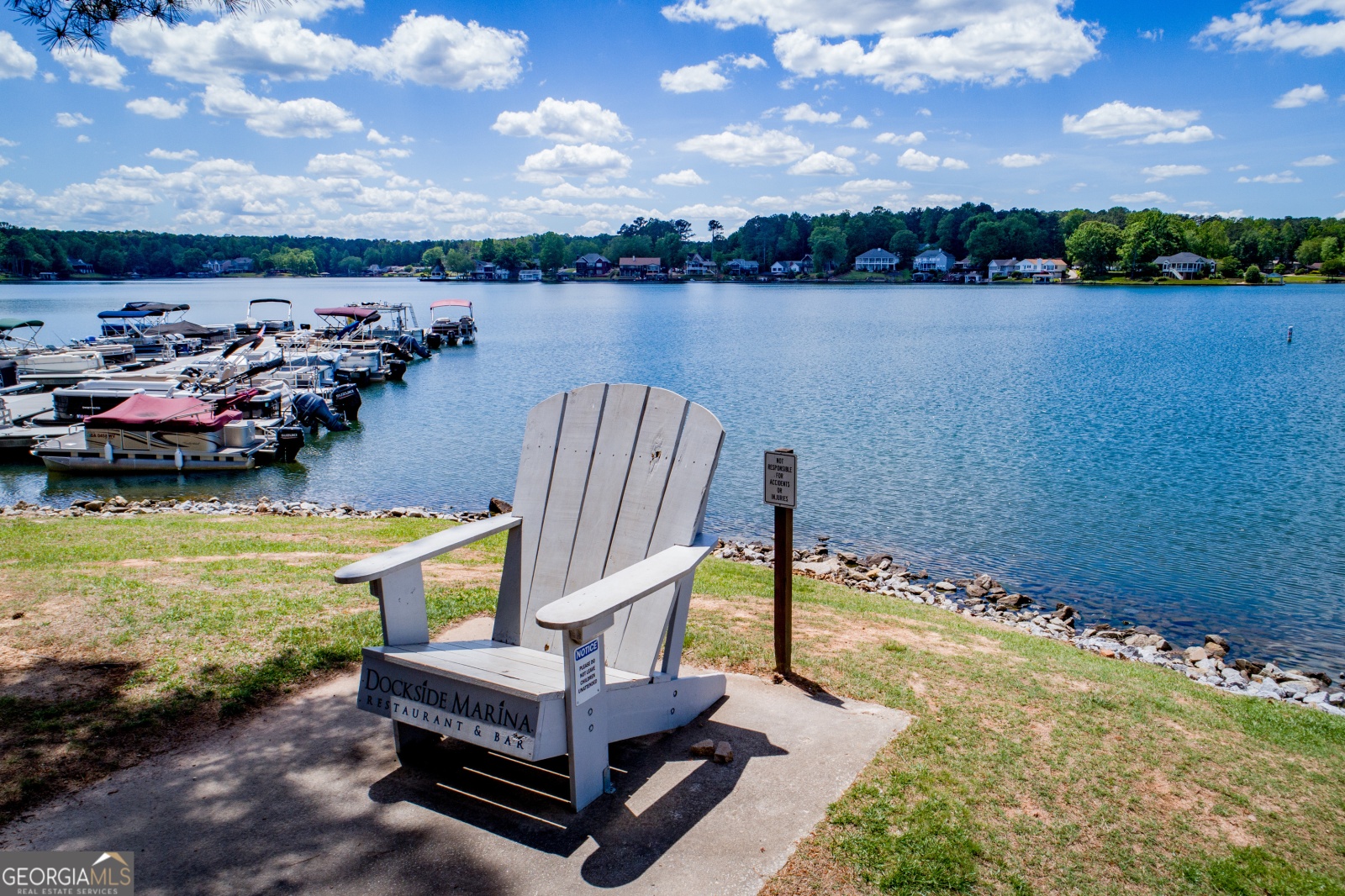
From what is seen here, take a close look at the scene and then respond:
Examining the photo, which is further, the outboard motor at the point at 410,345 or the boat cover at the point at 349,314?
the outboard motor at the point at 410,345

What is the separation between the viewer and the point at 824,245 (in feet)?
471

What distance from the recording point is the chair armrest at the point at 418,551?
11.0ft

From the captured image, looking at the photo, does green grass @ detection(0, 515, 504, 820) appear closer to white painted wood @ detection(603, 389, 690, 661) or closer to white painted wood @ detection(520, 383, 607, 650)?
white painted wood @ detection(520, 383, 607, 650)

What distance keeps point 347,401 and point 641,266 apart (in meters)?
139

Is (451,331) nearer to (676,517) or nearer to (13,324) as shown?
(13,324)

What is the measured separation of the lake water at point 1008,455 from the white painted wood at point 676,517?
806cm

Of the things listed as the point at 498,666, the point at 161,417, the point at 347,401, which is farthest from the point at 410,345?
the point at 498,666

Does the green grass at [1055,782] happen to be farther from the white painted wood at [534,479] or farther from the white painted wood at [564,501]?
the white painted wood at [534,479]

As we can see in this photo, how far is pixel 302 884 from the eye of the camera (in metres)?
2.80

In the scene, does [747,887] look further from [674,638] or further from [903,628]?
[903,628]

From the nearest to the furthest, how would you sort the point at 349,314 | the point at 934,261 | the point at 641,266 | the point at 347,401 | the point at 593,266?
the point at 347,401 < the point at 349,314 < the point at 934,261 < the point at 641,266 < the point at 593,266

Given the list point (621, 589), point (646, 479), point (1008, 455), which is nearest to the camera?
point (621, 589)

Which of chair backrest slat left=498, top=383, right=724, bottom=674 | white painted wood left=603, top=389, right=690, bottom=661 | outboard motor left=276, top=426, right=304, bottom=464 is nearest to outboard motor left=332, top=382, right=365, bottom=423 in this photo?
outboard motor left=276, top=426, right=304, bottom=464

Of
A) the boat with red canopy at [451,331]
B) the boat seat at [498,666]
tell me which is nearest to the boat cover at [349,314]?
the boat with red canopy at [451,331]
